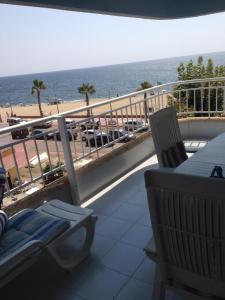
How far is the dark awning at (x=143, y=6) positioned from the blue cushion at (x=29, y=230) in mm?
1918

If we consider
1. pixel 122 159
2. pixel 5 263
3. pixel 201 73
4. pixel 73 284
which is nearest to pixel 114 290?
pixel 73 284

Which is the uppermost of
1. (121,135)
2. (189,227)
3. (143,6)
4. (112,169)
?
(143,6)

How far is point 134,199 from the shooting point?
3.43 meters

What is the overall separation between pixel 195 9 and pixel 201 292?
13.7ft

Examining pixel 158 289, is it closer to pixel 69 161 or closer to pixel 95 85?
pixel 69 161

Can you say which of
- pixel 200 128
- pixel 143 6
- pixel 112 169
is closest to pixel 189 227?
pixel 112 169

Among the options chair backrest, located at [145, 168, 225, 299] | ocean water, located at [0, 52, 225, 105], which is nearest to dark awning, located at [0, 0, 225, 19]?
chair backrest, located at [145, 168, 225, 299]

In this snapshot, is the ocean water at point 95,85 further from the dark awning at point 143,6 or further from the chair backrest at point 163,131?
the chair backrest at point 163,131

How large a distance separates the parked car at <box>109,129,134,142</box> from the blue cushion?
2086mm

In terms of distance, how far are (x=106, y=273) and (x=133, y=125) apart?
9.07 feet

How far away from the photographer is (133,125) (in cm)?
459

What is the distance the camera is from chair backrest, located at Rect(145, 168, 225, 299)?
1068 mm

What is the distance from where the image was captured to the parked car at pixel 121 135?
4.20 m

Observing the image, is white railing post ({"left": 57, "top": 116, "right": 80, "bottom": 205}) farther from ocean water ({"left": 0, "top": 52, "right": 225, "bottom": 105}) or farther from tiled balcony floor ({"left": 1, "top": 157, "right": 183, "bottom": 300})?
ocean water ({"left": 0, "top": 52, "right": 225, "bottom": 105})
